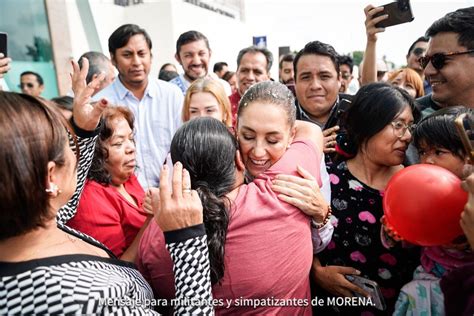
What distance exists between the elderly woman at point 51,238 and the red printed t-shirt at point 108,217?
1.40 ft

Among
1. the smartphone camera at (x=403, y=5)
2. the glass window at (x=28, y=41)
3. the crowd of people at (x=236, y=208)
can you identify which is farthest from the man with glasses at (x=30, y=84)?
the smartphone camera at (x=403, y=5)

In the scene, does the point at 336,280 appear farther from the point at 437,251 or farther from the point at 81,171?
the point at 81,171

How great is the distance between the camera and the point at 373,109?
1.69 m

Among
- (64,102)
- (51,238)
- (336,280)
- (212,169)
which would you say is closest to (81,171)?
(64,102)

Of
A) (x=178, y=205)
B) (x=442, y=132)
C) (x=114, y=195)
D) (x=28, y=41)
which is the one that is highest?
(x=28, y=41)

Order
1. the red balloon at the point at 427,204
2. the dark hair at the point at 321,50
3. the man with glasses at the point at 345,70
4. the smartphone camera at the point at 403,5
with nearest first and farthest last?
the red balloon at the point at 427,204
the smartphone camera at the point at 403,5
the dark hair at the point at 321,50
the man with glasses at the point at 345,70

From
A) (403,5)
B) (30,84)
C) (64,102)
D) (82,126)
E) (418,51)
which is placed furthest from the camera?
(30,84)

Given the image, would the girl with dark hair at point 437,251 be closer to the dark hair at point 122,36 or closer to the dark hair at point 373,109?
the dark hair at point 373,109

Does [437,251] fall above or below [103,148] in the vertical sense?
below

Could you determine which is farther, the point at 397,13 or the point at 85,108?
the point at 397,13

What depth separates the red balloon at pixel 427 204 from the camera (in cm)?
116

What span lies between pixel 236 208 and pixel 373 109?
887 millimetres

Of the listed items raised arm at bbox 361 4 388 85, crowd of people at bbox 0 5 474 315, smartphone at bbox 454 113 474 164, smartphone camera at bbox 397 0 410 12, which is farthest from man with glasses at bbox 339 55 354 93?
smartphone at bbox 454 113 474 164

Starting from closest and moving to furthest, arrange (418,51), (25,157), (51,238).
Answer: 1. (25,157)
2. (51,238)
3. (418,51)
